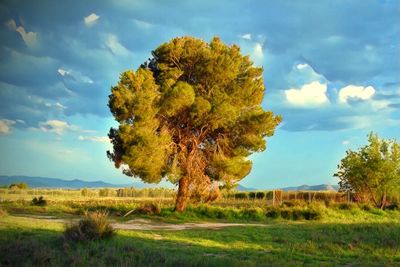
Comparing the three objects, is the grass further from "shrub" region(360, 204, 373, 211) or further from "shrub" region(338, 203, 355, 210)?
"shrub" region(360, 204, 373, 211)

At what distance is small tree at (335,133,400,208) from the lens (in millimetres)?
39656

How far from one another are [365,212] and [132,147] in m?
18.8

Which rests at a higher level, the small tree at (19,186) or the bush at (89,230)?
the small tree at (19,186)

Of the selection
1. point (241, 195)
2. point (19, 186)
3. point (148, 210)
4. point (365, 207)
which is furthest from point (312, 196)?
point (19, 186)

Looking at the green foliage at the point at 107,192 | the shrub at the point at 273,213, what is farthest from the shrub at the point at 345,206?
the green foliage at the point at 107,192

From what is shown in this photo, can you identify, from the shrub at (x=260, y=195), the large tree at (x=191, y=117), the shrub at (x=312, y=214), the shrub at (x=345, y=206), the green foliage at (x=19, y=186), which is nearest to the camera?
the large tree at (x=191, y=117)

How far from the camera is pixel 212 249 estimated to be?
15.1 m

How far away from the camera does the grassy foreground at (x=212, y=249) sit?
37.2ft

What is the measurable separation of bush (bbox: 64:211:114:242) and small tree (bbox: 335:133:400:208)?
30.8 meters

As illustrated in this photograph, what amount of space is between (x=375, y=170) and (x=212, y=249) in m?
28.9

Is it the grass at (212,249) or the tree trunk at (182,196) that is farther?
the tree trunk at (182,196)

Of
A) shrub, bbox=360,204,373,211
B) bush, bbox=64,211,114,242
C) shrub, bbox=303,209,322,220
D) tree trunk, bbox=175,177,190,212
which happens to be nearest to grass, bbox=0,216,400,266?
bush, bbox=64,211,114,242

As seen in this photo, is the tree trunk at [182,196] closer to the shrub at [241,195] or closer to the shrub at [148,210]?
the shrub at [148,210]

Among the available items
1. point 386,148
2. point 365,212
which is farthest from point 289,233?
point 386,148
